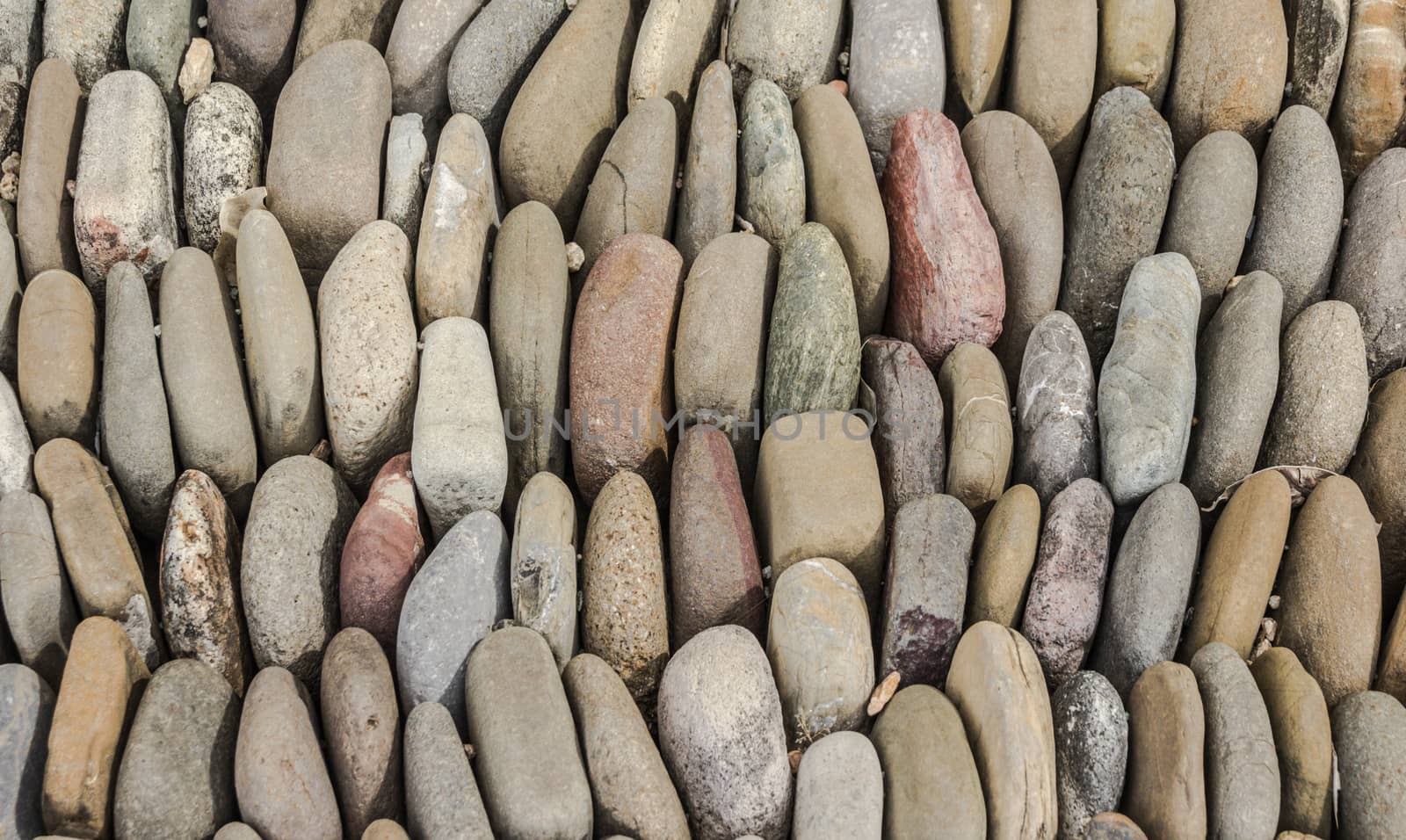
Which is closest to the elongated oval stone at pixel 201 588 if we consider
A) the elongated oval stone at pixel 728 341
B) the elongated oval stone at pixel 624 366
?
the elongated oval stone at pixel 624 366

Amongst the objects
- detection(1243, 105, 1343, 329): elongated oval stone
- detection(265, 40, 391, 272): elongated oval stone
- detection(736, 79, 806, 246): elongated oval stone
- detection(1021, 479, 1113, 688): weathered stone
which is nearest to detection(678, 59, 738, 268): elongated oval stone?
detection(736, 79, 806, 246): elongated oval stone

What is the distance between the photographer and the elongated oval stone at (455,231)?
2.33 meters

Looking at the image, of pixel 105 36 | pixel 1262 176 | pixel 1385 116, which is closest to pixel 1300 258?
pixel 1262 176

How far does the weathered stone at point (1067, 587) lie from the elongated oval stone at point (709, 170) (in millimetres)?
869

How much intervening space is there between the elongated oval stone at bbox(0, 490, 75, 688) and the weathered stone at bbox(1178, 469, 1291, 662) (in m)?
1.96

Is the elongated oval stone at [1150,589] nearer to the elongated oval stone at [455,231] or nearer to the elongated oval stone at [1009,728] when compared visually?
the elongated oval stone at [1009,728]

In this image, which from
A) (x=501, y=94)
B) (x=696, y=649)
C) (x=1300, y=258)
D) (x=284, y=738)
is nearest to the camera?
(x=284, y=738)

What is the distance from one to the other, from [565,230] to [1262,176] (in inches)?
57.0

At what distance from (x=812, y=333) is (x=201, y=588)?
46.3 inches

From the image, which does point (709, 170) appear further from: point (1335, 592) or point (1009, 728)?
point (1335, 592)

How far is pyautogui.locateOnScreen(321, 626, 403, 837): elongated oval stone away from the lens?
6.29ft

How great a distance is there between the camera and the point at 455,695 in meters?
2.05

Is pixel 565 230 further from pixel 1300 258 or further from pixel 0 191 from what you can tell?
pixel 1300 258

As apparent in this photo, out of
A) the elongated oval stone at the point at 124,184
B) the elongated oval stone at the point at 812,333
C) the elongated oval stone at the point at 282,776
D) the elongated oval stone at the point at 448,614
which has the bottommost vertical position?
the elongated oval stone at the point at 282,776
